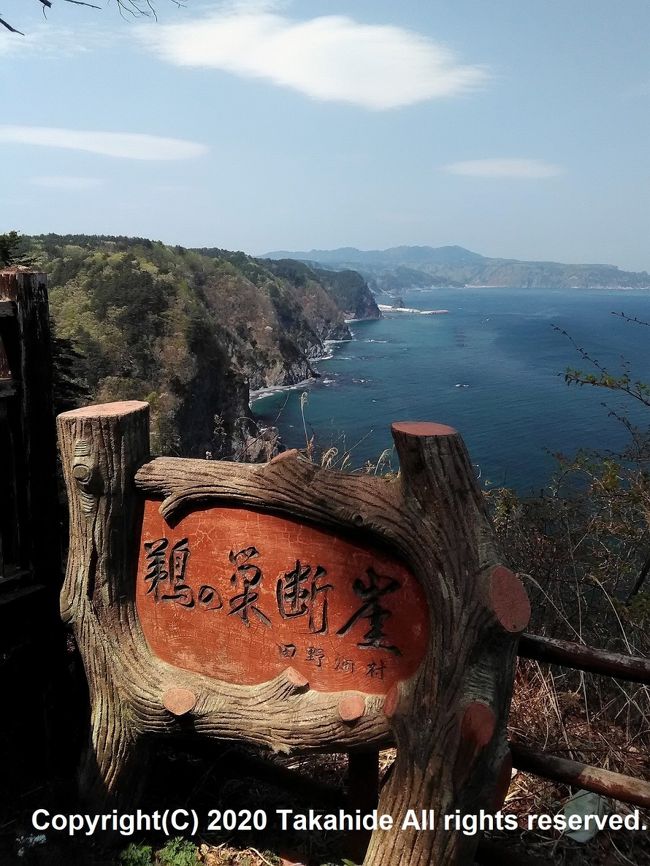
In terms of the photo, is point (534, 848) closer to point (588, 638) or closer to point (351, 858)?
point (351, 858)

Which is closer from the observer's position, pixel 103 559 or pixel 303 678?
pixel 303 678

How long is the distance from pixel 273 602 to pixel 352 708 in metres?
0.39

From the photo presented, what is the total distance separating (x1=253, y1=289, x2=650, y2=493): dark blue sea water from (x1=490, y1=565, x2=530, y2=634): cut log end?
2699 millimetres

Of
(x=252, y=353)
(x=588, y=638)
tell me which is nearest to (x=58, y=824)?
(x=588, y=638)

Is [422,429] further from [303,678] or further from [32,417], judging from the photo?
[32,417]

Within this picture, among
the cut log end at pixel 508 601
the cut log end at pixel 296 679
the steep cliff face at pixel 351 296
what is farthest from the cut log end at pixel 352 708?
the steep cliff face at pixel 351 296

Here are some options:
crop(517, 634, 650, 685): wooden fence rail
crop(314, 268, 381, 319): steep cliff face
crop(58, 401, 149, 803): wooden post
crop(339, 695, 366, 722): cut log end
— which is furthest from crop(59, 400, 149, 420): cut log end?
crop(314, 268, 381, 319): steep cliff face

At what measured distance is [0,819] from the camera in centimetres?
236

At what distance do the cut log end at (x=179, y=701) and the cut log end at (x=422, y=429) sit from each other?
42.5 inches

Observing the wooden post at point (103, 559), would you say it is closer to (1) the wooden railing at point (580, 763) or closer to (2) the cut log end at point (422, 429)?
(2) the cut log end at point (422, 429)

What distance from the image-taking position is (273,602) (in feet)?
6.78

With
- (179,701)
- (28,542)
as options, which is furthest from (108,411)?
(179,701)

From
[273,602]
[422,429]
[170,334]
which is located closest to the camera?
[422,429]

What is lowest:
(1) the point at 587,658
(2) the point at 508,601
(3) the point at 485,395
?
(3) the point at 485,395
